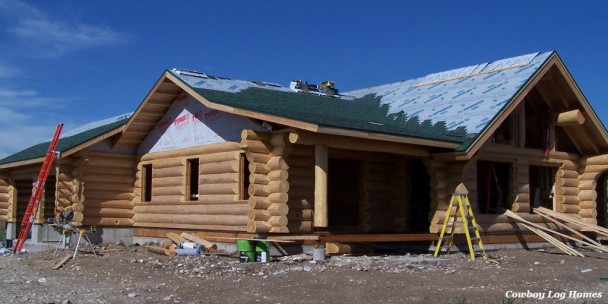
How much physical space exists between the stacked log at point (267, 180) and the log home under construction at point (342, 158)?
0.03 meters

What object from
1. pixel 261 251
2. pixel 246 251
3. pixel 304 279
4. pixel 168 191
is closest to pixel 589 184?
pixel 261 251

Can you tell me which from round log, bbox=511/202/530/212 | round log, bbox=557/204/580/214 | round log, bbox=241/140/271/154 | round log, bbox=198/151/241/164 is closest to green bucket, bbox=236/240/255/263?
round log, bbox=241/140/271/154

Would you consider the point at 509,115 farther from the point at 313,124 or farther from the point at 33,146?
the point at 33,146

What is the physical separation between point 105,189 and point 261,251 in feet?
25.8

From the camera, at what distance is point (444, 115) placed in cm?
1917

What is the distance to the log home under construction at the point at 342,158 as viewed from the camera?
16.1 meters

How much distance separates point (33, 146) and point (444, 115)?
659 inches

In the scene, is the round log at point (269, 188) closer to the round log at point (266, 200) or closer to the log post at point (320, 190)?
the round log at point (266, 200)

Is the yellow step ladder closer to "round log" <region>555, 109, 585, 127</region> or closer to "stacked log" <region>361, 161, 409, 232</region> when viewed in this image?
"stacked log" <region>361, 161, 409, 232</region>

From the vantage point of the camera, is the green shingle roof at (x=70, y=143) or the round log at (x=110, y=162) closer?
the green shingle roof at (x=70, y=143)

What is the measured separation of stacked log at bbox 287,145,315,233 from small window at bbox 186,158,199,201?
3.95m

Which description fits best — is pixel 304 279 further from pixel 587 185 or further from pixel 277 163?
pixel 587 185

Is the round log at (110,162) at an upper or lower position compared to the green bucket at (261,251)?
upper

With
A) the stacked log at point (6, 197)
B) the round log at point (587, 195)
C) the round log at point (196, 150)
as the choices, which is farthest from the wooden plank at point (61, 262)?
the round log at point (587, 195)
